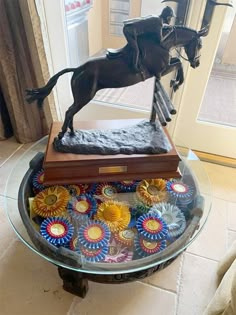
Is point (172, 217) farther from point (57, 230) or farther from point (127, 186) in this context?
point (57, 230)

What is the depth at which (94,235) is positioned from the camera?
83 centimetres

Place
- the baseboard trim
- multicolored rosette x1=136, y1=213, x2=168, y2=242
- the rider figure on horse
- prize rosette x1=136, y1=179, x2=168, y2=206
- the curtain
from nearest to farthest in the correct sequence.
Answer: the rider figure on horse, multicolored rosette x1=136, y1=213, x2=168, y2=242, prize rosette x1=136, y1=179, x2=168, y2=206, the curtain, the baseboard trim

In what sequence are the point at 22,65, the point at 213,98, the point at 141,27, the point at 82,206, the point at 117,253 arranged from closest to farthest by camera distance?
1. the point at 141,27
2. the point at 117,253
3. the point at 82,206
4. the point at 22,65
5. the point at 213,98

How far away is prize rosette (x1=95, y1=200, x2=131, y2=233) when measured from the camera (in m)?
0.87

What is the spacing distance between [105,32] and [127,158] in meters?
1.07

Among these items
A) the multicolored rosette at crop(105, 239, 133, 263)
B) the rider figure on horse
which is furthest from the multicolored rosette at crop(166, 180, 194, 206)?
the rider figure on horse

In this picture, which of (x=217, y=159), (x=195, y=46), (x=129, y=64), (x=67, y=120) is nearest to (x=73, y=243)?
(x=67, y=120)

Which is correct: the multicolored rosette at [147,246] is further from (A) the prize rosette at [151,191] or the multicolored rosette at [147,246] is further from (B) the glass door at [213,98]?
(B) the glass door at [213,98]

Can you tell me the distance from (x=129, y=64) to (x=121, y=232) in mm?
530

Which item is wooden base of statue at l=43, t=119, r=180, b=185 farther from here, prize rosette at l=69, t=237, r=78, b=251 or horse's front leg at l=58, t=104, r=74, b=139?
prize rosette at l=69, t=237, r=78, b=251

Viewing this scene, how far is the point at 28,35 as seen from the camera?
51.3 inches

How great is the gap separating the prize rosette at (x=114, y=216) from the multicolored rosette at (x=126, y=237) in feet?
0.05

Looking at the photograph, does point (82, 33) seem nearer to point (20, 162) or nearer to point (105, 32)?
point (105, 32)

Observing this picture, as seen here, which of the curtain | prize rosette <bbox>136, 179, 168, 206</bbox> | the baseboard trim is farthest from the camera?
the baseboard trim
